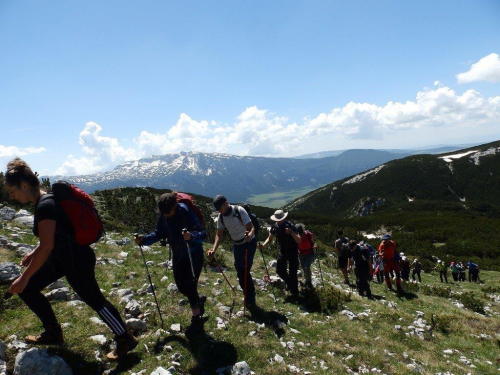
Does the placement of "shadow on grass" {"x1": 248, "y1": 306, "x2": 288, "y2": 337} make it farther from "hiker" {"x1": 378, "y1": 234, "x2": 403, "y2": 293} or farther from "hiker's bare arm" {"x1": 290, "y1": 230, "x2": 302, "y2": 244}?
"hiker" {"x1": 378, "y1": 234, "x2": 403, "y2": 293}

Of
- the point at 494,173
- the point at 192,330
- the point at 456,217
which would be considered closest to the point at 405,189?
the point at 494,173

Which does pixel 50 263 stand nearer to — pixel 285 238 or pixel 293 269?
pixel 285 238

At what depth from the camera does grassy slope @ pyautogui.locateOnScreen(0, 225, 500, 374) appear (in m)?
4.70

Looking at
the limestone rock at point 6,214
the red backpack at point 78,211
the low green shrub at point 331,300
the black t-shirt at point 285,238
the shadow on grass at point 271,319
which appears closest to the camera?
the red backpack at point 78,211

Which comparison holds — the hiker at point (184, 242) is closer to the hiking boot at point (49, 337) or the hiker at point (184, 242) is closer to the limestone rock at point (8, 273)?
the hiking boot at point (49, 337)

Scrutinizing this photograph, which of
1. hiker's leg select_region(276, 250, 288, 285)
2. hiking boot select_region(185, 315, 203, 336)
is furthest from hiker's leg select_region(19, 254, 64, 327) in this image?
hiker's leg select_region(276, 250, 288, 285)

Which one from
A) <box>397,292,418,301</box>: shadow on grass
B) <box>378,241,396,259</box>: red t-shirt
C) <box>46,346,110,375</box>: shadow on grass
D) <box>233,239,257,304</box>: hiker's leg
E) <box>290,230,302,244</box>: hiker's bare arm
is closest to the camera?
<box>46,346,110,375</box>: shadow on grass

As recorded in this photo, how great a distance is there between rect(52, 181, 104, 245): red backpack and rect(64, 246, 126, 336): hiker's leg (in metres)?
0.21

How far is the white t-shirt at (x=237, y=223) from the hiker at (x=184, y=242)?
134 centimetres

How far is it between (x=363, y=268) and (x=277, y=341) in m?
6.95

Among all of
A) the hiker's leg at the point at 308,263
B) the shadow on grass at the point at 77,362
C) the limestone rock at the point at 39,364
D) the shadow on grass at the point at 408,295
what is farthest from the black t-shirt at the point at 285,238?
the shadow on grass at the point at 408,295

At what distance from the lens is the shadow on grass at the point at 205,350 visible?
4.61 meters

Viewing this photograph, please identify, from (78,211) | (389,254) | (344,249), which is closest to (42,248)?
(78,211)

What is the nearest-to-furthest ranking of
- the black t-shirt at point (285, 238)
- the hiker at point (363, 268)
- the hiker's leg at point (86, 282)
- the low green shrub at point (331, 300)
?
the hiker's leg at point (86, 282) → the low green shrub at point (331, 300) → the black t-shirt at point (285, 238) → the hiker at point (363, 268)
